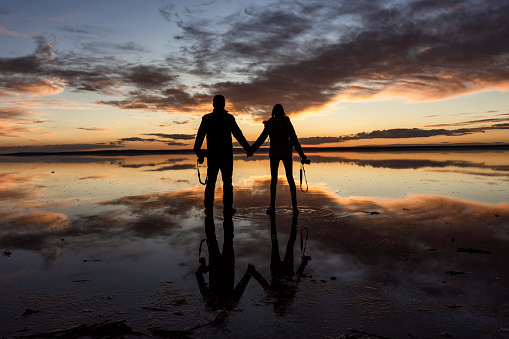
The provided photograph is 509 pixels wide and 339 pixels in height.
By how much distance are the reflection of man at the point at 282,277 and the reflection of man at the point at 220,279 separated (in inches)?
10.6

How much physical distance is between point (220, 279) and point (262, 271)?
56 centimetres

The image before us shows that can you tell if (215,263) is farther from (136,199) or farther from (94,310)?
(136,199)

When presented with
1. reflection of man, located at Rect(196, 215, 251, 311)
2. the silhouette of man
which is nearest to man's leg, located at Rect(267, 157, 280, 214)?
the silhouette of man

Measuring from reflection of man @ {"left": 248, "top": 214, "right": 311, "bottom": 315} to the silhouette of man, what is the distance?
9.74 feet

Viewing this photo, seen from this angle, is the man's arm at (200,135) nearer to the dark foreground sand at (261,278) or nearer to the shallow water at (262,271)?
the shallow water at (262,271)

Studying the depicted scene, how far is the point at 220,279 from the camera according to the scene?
4477 millimetres

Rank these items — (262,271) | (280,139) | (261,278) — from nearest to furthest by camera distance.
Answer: (261,278) → (262,271) → (280,139)

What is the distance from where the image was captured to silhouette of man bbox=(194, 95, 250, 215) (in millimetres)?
8789

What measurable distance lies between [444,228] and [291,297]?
15.0 feet

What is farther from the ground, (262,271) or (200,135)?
(200,135)

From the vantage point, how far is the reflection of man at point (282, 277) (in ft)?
12.5

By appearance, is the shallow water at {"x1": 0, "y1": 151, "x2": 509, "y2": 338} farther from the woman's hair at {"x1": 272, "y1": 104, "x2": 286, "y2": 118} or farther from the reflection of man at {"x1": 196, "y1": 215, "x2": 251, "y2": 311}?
the woman's hair at {"x1": 272, "y1": 104, "x2": 286, "y2": 118}

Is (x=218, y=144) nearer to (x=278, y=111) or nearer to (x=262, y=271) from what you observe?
(x=278, y=111)

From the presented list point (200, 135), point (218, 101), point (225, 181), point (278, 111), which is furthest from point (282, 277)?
point (278, 111)
